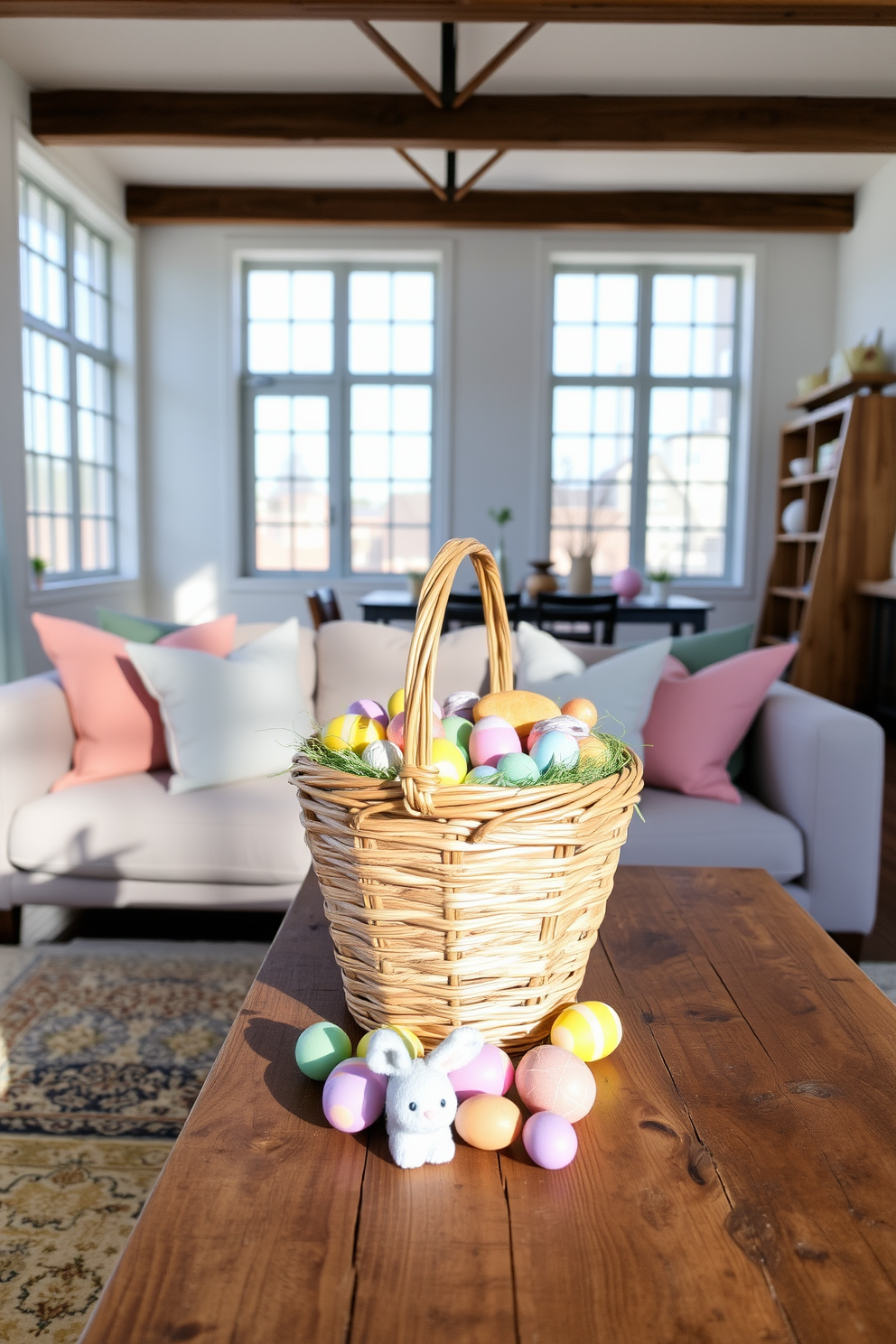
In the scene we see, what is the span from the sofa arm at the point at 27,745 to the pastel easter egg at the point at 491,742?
1844mm

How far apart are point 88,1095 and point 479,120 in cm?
522

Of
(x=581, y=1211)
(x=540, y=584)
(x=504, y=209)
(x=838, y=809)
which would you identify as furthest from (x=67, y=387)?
(x=581, y=1211)

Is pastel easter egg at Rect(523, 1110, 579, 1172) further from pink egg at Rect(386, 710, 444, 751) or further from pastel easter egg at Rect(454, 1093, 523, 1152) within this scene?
pink egg at Rect(386, 710, 444, 751)

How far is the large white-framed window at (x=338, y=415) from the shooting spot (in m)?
7.54

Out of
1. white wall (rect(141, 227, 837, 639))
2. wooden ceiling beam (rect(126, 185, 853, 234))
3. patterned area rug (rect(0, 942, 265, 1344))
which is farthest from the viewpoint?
white wall (rect(141, 227, 837, 639))

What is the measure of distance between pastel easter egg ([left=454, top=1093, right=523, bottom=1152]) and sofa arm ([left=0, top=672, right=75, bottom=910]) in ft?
6.49

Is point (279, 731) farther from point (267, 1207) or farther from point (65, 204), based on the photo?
point (65, 204)

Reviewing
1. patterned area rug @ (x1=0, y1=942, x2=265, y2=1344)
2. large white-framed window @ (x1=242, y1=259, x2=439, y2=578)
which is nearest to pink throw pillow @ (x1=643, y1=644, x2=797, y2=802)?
patterned area rug @ (x1=0, y1=942, x2=265, y2=1344)

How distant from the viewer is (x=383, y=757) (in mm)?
900

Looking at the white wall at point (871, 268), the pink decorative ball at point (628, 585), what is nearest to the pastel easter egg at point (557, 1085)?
the pink decorative ball at point (628, 585)

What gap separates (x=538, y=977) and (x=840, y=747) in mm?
1670

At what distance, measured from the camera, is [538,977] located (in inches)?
36.9

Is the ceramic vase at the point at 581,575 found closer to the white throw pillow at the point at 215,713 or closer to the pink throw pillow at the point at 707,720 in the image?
the pink throw pillow at the point at 707,720

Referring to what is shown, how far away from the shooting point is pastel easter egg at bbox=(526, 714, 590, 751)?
1003mm
